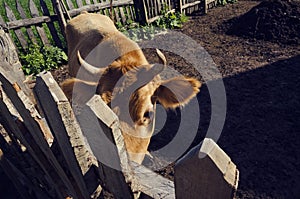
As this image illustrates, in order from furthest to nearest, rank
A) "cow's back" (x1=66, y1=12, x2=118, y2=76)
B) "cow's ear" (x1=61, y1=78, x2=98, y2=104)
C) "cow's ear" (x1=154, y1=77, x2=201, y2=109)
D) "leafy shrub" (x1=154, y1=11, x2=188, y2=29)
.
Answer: "leafy shrub" (x1=154, y1=11, x2=188, y2=29), "cow's back" (x1=66, y1=12, x2=118, y2=76), "cow's ear" (x1=154, y1=77, x2=201, y2=109), "cow's ear" (x1=61, y1=78, x2=98, y2=104)

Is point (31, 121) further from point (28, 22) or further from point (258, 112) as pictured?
point (28, 22)

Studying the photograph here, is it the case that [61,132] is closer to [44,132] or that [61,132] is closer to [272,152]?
[44,132]

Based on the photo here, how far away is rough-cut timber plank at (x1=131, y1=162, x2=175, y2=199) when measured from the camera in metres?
1.68

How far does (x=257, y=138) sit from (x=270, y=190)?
99 cm

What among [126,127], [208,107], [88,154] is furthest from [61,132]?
[208,107]

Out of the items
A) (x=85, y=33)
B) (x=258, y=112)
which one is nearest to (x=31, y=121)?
(x=85, y=33)

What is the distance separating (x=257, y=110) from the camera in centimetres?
516

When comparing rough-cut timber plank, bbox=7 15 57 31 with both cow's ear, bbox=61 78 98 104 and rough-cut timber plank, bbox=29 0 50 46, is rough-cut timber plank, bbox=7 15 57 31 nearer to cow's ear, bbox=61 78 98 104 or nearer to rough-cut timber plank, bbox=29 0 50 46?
rough-cut timber plank, bbox=29 0 50 46

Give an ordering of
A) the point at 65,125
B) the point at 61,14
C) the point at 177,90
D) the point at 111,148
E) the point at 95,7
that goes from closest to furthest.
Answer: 1. the point at 111,148
2. the point at 65,125
3. the point at 177,90
4. the point at 61,14
5. the point at 95,7

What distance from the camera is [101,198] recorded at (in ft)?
7.05

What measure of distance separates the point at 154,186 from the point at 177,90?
1458 mm

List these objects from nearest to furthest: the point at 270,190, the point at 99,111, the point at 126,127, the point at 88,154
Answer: the point at 99,111 < the point at 88,154 < the point at 126,127 < the point at 270,190

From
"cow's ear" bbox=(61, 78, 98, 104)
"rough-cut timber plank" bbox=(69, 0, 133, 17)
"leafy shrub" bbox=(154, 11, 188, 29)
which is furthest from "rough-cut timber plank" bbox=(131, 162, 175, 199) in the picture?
"leafy shrub" bbox=(154, 11, 188, 29)

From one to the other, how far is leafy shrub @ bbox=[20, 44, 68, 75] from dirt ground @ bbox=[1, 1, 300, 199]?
0.32 metres
